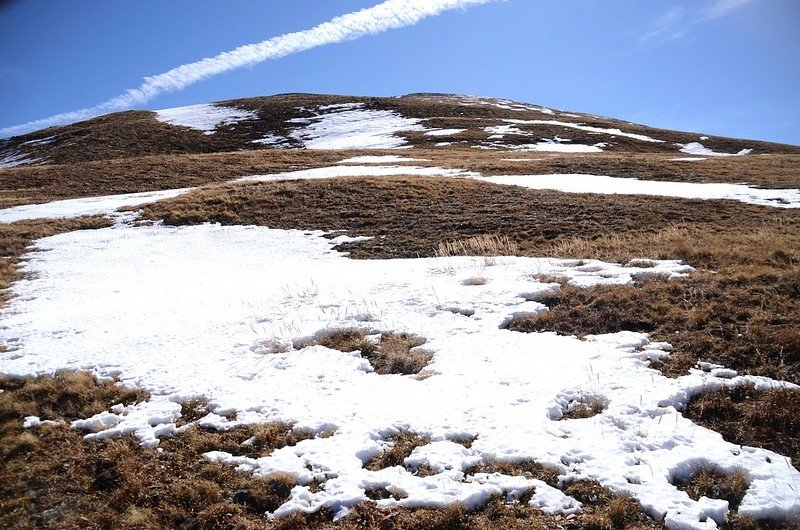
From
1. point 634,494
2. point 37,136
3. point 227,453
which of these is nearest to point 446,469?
point 634,494

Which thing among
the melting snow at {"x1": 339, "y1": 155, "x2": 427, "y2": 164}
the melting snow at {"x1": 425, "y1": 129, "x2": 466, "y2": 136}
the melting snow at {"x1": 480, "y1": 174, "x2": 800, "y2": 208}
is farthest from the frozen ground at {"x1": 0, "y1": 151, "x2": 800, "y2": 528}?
the melting snow at {"x1": 425, "y1": 129, "x2": 466, "y2": 136}

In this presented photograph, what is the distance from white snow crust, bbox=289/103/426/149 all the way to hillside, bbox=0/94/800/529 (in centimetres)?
4046

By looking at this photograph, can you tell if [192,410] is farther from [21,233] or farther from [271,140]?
[271,140]

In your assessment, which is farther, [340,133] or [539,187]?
[340,133]

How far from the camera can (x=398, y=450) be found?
20.6ft

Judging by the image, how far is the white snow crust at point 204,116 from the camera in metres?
72.8

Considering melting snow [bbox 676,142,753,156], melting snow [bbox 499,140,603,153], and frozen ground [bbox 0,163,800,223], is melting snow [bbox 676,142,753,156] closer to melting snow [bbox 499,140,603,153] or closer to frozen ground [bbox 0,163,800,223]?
melting snow [bbox 499,140,603,153]

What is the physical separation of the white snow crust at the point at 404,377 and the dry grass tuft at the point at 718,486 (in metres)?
0.12

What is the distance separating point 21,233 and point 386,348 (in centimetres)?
2222

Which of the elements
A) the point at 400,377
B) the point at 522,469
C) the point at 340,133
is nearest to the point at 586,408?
the point at 522,469

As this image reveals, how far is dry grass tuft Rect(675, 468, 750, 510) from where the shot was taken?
202 inches

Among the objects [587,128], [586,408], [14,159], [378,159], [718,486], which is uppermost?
[587,128]

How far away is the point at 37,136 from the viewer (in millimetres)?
72125

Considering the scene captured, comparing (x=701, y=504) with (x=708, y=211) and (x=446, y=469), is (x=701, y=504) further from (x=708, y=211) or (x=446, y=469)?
(x=708, y=211)
